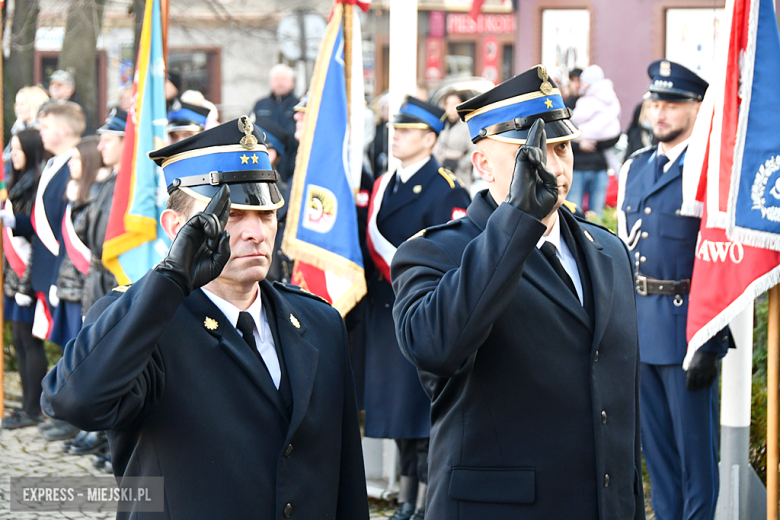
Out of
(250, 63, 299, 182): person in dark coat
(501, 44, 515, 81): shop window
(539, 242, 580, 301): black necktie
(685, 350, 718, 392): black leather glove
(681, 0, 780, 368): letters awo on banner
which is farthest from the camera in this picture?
(501, 44, 515, 81): shop window

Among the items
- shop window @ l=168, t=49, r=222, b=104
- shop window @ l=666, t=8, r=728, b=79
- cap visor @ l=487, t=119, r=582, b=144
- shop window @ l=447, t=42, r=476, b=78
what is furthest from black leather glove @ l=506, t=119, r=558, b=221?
shop window @ l=168, t=49, r=222, b=104

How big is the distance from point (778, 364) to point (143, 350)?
295cm

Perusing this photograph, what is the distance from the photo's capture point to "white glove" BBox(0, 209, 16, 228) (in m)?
7.45

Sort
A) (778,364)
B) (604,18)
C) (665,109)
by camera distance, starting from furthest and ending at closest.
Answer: (604,18) < (665,109) < (778,364)

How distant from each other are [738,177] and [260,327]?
240cm

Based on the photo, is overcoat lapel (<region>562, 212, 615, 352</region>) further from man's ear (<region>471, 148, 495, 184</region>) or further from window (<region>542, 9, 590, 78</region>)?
window (<region>542, 9, 590, 78</region>)

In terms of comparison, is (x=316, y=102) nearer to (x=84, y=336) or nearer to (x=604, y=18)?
(x=84, y=336)

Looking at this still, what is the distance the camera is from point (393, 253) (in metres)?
5.66

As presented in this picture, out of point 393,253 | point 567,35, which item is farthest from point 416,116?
point 567,35

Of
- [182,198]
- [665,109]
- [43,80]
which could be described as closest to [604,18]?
[665,109]

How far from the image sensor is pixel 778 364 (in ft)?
13.6

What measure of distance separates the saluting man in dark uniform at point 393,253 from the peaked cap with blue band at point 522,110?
2.88m

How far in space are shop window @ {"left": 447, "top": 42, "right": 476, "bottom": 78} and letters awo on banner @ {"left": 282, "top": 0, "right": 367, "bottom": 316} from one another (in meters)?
19.5

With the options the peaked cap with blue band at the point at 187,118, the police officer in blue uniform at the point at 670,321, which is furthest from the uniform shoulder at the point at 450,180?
the peaked cap with blue band at the point at 187,118
